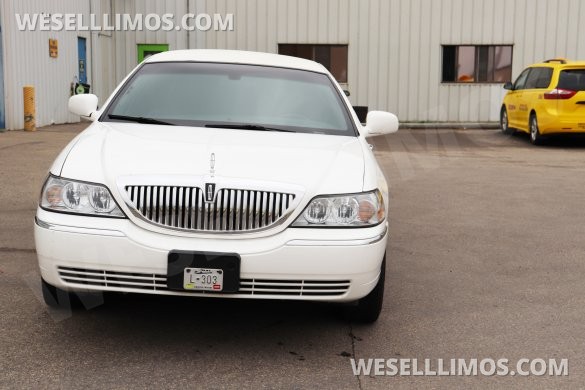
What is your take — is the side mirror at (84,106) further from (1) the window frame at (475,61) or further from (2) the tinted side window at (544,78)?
(1) the window frame at (475,61)

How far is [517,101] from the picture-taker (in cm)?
1780

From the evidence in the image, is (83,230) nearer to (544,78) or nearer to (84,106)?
(84,106)

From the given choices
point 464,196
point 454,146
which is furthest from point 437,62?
point 464,196

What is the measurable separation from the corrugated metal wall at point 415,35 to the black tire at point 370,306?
799 inches

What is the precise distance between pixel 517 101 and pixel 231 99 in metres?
13.9

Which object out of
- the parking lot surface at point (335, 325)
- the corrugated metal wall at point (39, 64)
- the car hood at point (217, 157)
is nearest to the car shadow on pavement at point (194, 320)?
the parking lot surface at point (335, 325)

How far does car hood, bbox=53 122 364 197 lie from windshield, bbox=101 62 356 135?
29cm

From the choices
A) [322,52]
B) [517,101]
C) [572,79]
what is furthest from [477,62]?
[572,79]

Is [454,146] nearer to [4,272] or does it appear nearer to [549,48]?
[549,48]

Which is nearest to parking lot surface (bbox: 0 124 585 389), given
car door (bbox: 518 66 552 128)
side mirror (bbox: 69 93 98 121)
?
side mirror (bbox: 69 93 98 121)

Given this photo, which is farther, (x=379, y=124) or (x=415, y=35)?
(x=415, y=35)

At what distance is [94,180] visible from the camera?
12.4 feet

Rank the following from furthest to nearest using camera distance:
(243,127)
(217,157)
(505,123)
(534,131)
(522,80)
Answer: (505,123)
(522,80)
(534,131)
(243,127)
(217,157)

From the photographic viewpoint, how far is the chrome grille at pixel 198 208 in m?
3.68
